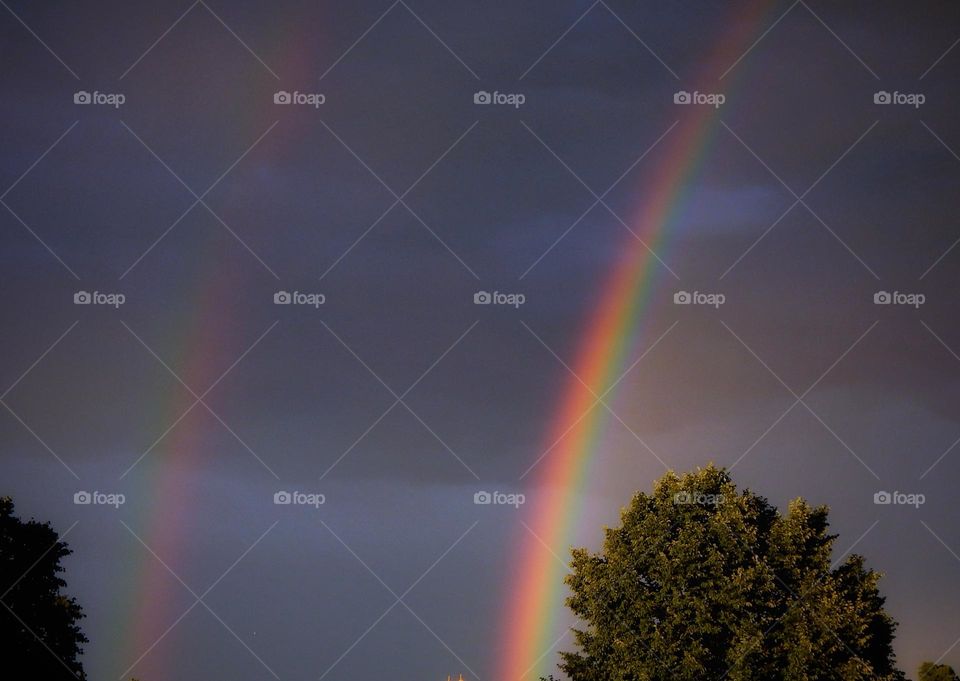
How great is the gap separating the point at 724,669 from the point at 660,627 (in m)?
3.57

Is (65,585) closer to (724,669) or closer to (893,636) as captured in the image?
(724,669)

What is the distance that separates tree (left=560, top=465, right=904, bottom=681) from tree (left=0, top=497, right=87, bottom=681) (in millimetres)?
25495

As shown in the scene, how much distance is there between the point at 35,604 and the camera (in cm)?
6894

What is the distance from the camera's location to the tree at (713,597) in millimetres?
64250

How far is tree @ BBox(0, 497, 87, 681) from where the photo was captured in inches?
2625

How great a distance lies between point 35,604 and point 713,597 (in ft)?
111

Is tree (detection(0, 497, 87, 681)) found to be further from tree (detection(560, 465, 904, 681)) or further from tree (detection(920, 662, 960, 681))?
tree (detection(920, 662, 960, 681))

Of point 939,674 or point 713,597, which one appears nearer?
point 713,597

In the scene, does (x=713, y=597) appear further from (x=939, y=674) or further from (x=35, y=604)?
(x=939, y=674)

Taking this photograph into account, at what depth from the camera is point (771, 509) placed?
237 feet

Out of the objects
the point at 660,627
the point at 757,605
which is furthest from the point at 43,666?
the point at 757,605

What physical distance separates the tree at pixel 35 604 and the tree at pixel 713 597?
Answer: 25495 millimetres

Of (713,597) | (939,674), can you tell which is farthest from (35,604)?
(939,674)

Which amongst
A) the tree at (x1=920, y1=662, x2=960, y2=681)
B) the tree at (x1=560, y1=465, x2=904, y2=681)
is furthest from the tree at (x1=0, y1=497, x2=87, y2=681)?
the tree at (x1=920, y1=662, x2=960, y2=681)
